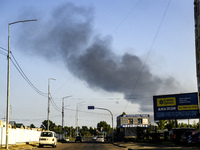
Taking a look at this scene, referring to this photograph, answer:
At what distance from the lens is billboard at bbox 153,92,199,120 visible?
5625 centimetres

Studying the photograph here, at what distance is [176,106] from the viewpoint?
57.5 metres

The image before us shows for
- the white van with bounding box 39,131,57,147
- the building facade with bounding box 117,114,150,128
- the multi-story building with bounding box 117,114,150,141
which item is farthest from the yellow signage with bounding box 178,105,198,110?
the white van with bounding box 39,131,57,147

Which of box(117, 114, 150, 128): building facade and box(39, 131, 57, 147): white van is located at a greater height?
box(117, 114, 150, 128): building facade

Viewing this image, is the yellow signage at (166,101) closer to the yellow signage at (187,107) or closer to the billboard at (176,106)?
the billboard at (176,106)

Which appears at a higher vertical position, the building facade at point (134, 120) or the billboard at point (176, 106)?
the billboard at point (176, 106)

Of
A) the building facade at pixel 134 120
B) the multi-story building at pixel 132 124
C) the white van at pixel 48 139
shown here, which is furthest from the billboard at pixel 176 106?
the white van at pixel 48 139

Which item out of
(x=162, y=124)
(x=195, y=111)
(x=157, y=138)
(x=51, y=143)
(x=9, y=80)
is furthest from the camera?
(x=162, y=124)

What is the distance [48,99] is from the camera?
58250 millimetres

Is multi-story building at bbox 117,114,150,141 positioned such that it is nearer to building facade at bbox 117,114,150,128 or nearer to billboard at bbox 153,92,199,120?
building facade at bbox 117,114,150,128

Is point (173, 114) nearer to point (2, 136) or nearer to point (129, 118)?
point (129, 118)

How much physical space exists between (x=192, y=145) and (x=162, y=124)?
265 ft

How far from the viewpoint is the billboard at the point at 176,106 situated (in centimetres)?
5625

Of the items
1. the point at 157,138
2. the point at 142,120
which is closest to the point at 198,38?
the point at 142,120

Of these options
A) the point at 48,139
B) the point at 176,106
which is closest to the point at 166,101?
the point at 176,106
